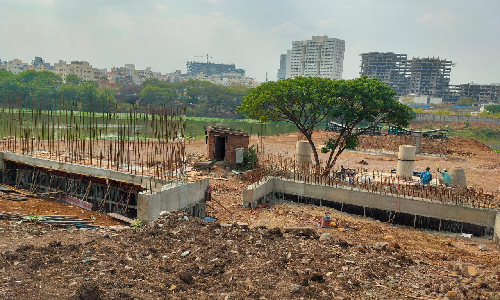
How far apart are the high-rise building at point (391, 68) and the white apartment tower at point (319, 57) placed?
512 inches

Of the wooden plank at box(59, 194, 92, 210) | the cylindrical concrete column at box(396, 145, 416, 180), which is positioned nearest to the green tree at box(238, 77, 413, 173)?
the cylindrical concrete column at box(396, 145, 416, 180)

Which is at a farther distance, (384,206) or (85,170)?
(85,170)

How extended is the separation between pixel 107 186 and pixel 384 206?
8812 millimetres

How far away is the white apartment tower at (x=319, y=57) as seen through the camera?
5389 inches

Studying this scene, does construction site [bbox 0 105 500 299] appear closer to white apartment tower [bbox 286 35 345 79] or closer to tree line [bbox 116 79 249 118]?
tree line [bbox 116 79 249 118]

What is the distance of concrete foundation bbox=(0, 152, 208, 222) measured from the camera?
9.92 meters

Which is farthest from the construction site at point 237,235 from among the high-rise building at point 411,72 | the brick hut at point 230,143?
the high-rise building at point 411,72

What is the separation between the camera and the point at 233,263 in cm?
725

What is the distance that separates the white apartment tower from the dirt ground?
131m

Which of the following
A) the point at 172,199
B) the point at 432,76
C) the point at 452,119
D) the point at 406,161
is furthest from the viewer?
the point at 432,76

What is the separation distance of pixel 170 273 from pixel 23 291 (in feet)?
7.29

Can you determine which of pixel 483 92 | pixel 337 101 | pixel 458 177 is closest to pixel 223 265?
pixel 337 101

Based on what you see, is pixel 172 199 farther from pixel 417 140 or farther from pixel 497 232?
pixel 417 140

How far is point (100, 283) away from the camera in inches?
236
